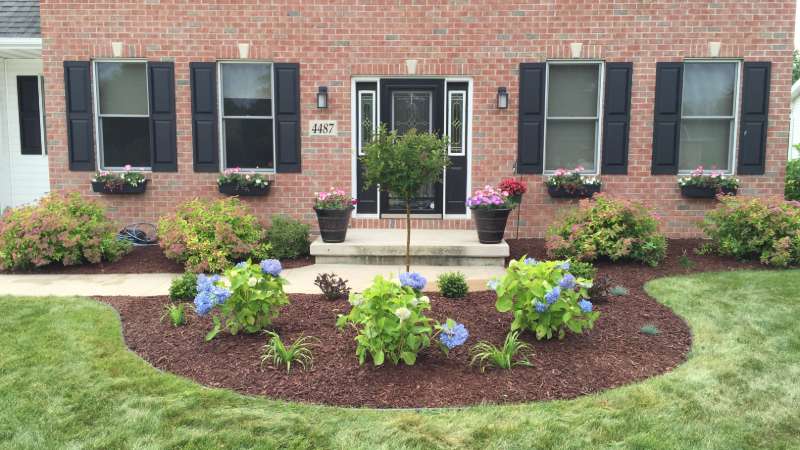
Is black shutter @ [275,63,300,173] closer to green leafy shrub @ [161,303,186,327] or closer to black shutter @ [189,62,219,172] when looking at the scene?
black shutter @ [189,62,219,172]

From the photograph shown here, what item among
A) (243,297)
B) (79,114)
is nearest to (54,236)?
(79,114)

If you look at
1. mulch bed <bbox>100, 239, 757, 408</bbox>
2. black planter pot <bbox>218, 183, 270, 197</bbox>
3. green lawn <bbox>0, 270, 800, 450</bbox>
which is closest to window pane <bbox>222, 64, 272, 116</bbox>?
black planter pot <bbox>218, 183, 270, 197</bbox>

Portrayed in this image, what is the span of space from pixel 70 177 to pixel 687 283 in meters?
7.92

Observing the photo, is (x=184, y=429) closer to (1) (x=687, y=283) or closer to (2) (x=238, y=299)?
(2) (x=238, y=299)

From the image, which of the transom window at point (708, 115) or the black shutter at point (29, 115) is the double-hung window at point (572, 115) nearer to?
the transom window at point (708, 115)

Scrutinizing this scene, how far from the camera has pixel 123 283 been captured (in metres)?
6.74

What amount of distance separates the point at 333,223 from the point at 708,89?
17.7 feet

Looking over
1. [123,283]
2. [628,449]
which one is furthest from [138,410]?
[123,283]

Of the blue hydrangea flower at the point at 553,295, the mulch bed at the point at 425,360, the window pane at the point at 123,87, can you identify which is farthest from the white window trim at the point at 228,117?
the blue hydrangea flower at the point at 553,295

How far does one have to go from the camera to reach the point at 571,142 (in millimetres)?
8883

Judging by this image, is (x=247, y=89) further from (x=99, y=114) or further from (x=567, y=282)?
(x=567, y=282)

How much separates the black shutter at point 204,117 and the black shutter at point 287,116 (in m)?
0.84

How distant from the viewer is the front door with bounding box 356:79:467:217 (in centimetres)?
871

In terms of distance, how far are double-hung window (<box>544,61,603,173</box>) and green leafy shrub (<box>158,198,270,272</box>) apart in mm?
4129
